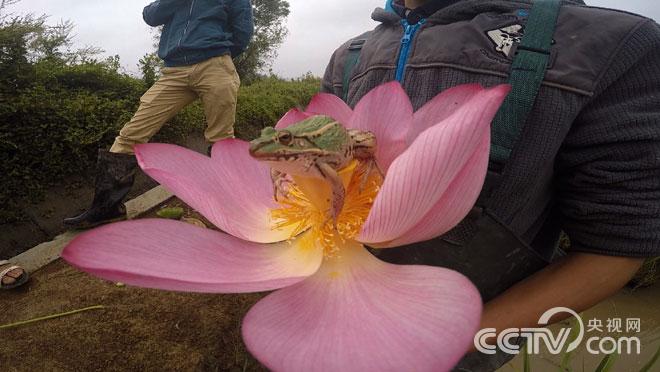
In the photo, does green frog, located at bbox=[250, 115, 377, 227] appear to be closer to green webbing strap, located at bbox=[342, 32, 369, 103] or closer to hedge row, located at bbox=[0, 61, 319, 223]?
green webbing strap, located at bbox=[342, 32, 369, 103]

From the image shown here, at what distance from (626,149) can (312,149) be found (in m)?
0.50

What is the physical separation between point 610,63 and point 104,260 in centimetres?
69

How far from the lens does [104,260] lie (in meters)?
0.32

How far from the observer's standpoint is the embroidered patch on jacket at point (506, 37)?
2.09 ft

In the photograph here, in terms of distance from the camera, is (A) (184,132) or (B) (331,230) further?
(A) (184,132)

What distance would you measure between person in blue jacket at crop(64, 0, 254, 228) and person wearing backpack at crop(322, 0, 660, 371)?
2222 millimetres

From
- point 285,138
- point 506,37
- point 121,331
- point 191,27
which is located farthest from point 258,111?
point 285,138

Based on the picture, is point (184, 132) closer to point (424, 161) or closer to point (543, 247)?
point (543, 247)

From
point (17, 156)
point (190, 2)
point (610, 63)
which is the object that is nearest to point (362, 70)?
point (610, 63)

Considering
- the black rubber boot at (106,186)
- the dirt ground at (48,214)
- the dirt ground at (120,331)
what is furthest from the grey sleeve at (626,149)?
the dirt ground at (48,214)

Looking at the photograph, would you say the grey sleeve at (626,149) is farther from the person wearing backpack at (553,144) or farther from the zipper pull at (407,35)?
the zipper pull at (407,35)

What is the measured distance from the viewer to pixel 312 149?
35cm

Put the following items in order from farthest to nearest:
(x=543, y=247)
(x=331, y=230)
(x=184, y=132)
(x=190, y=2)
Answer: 1. (x=184, y=132)
2. (x=190, y=2)
3. (x=543, y=247)
4. (x=331, y=230)

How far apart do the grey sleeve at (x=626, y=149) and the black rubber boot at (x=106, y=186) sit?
2.60 meters
